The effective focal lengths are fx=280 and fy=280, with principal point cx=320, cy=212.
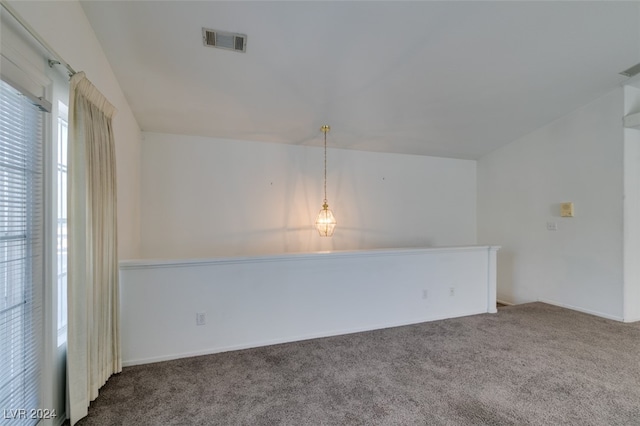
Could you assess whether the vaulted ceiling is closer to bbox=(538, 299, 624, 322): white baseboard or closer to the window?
the window

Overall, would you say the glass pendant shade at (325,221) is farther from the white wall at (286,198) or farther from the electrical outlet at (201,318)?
the electrical outlet at (201,318)

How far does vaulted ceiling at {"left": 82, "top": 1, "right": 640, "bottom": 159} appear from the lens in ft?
7.65

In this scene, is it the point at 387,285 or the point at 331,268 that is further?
the point at 387,285

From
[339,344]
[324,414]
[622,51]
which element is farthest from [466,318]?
[622,51]

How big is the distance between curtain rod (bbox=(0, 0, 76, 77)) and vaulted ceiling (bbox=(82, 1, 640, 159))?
0.74 meters

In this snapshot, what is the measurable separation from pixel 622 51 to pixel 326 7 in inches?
128

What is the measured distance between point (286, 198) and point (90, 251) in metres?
2.86

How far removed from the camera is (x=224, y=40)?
99.1 inches

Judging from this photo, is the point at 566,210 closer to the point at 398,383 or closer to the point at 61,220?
the point at 398,383

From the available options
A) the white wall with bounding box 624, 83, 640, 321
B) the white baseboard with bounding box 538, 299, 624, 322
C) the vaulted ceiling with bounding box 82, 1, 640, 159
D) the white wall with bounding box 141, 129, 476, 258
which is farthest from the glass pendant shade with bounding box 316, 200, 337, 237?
the white wall with bounding box 624, 83, 640, 321

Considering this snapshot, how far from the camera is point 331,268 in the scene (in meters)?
3.22

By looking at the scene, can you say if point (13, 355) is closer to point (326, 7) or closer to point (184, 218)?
point (184, 218)

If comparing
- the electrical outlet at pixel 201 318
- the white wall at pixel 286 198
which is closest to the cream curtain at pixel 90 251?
the electrical outlet at pixel 201 318

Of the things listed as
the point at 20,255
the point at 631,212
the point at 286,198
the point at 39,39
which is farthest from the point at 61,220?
the point at 631,212
